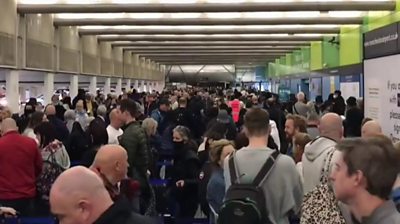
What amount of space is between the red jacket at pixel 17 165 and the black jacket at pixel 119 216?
4309 millimetres

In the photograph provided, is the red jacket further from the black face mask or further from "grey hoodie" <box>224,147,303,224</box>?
"grey hoodie" <box>224,147,303,224</box>

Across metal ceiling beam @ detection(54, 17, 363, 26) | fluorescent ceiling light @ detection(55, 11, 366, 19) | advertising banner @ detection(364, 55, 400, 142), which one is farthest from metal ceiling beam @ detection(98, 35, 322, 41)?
advertising banner @ detection(364, 55, 400, 142)

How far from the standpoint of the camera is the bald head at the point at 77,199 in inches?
97.6

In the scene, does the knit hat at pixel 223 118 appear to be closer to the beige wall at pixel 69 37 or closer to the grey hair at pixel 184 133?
→ the grey hair at pixel 184 133

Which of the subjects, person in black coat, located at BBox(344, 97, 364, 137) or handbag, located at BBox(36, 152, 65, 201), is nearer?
handbag, located at BBox(36, 152, 65, 201)

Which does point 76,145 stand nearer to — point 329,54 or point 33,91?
point 33,91

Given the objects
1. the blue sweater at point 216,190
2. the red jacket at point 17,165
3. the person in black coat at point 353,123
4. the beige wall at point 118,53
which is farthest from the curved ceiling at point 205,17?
the blue sweater at point 216,190

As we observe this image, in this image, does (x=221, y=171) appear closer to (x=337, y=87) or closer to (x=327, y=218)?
(x=327, y=218)

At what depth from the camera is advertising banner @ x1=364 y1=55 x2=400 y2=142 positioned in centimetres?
774

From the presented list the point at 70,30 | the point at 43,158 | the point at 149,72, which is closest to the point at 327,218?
the point at 43,158

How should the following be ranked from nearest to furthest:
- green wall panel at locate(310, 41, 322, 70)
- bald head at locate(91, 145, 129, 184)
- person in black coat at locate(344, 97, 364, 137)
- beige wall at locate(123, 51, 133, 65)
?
bald head at locate(91, 145, 129, 184)
person in black coat at locate(344, 97, 364, 137)
green wall panel at locate(310, 41, 322, 70)
beige wall at locate(123, 51, 133, 65)

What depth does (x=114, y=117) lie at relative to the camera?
26.0 feet

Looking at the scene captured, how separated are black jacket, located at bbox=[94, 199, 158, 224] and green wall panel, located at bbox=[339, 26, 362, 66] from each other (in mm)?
17411

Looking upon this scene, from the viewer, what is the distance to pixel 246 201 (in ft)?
13.4
